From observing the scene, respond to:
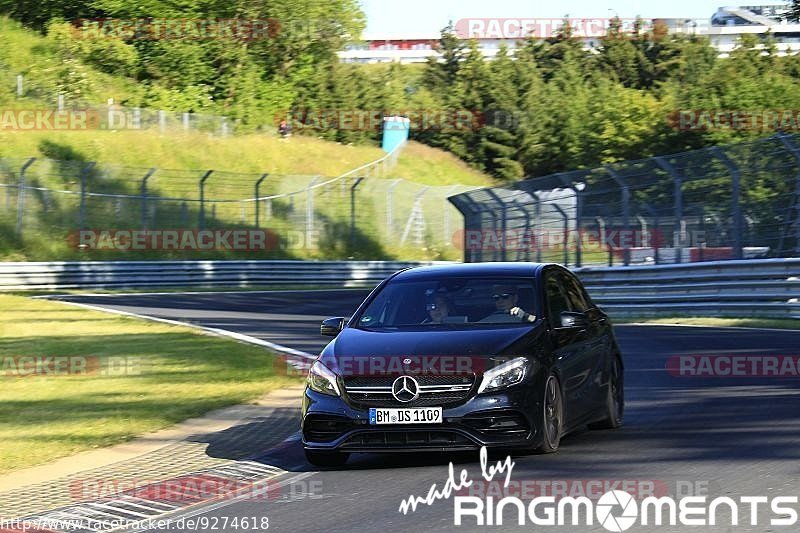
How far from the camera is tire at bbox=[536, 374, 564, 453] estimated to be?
9297 millimetres

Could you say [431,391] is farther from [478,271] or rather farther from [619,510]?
[619,510]

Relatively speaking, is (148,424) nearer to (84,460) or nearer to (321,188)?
(84,460)

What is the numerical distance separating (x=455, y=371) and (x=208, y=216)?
39691mm

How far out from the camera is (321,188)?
173ft

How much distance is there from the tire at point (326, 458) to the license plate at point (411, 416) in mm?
530

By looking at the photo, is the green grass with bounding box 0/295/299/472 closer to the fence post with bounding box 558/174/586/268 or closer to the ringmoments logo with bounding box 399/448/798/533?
the ringmoments logo with bounding box 399/448/798/533

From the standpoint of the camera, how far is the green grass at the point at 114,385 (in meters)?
11.6

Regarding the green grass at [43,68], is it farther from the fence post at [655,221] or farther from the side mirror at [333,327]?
the side mirror at [333,327]

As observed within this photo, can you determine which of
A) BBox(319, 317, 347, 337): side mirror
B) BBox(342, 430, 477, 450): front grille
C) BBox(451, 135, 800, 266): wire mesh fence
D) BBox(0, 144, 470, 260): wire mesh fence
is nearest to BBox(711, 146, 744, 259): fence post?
BBox(451, 135, 800, 266): wire mesh fence

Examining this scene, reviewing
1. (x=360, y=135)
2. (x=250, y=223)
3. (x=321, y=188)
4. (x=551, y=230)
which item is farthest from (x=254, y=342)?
(x=360, y=135)

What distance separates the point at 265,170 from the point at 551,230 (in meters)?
33.1

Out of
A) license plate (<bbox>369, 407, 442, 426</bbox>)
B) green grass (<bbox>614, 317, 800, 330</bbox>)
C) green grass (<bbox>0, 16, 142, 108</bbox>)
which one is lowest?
green grass (<bbox>614, 317, 800, 330</bbox>)

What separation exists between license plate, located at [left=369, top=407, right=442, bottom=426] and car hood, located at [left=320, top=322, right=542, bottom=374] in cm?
32

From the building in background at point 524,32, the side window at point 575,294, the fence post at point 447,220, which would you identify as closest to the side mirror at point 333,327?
the side window at point 575,294
